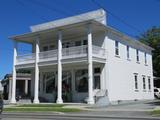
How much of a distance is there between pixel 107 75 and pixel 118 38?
5.32m

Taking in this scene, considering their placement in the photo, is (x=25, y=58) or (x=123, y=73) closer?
(x=123, y=73)

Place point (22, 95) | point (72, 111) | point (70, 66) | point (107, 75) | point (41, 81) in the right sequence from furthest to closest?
point (22, 95), point (41, 81), point (70, 66), point (107, 75), point (72, 111)

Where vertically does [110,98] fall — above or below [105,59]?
below

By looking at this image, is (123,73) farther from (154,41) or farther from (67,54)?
(154,41)

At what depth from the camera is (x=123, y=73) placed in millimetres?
34562

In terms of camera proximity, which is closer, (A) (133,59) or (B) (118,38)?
(B) (118,38)

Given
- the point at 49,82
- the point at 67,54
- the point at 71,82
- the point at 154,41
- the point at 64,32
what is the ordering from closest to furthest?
the point at 67,54 → the point at 64,32 → the point at 71,82 → the point at 49,82 → the point at 154,41

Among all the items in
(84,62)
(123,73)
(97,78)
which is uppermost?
(84,62)

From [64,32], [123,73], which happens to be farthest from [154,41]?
[64,32]

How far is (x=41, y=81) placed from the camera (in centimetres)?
3700

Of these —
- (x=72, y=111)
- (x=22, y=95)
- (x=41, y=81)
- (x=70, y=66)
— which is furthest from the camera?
(x=22, y=95)

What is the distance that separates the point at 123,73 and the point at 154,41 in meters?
22.0

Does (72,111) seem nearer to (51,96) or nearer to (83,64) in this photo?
(83,64)

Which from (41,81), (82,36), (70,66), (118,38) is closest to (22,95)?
(41,81)
